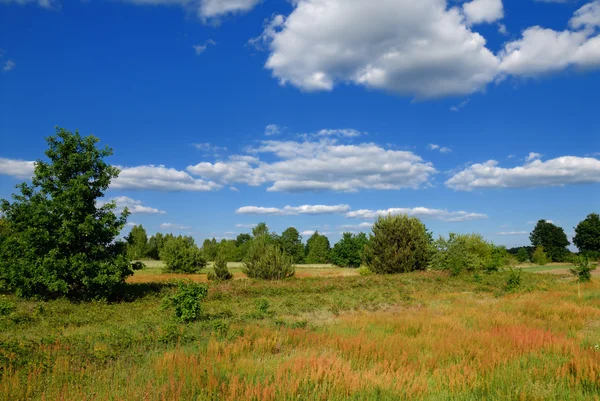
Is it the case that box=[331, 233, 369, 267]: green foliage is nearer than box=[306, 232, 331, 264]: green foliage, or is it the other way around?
box=[331, 233, 369, 267]: green foliage

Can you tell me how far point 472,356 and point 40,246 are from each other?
69.0 ft

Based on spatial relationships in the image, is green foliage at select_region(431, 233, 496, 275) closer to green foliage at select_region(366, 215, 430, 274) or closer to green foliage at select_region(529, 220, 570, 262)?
green foliage at select_region(366, 215, 430, 274)

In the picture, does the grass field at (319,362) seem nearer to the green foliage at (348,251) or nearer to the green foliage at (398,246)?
the green foliage at (398,246)

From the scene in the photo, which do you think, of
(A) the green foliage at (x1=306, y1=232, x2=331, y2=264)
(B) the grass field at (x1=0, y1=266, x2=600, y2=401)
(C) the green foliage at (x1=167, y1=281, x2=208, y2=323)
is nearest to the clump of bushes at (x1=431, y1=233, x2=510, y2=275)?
(B) the grass field at (x1=0, y1=266, x2=600, y2=401)

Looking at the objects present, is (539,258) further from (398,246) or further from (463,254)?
(398,246)

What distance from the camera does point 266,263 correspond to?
117 feet

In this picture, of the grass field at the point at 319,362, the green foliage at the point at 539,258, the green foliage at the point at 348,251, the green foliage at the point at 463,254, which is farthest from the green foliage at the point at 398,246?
the green foliage at the point at 539,258

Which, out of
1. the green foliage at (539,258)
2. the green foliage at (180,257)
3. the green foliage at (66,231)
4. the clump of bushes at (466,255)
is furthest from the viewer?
the green foliage at (539,258)

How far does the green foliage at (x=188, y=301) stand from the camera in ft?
43.3

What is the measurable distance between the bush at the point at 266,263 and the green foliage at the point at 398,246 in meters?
12.9

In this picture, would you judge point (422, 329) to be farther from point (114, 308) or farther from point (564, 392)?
point (114, 308)

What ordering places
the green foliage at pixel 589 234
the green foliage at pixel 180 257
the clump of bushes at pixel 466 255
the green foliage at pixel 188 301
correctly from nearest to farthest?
1. the green foliage at pixel 188 301
2. the clump of bushes at pixel 466 255
3. the green foliage at pixel 180 257
4. the green foliage at pixel 589 234

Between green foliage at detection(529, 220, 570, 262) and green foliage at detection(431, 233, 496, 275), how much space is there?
58360 mm

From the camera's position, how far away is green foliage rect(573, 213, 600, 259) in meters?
86.7
